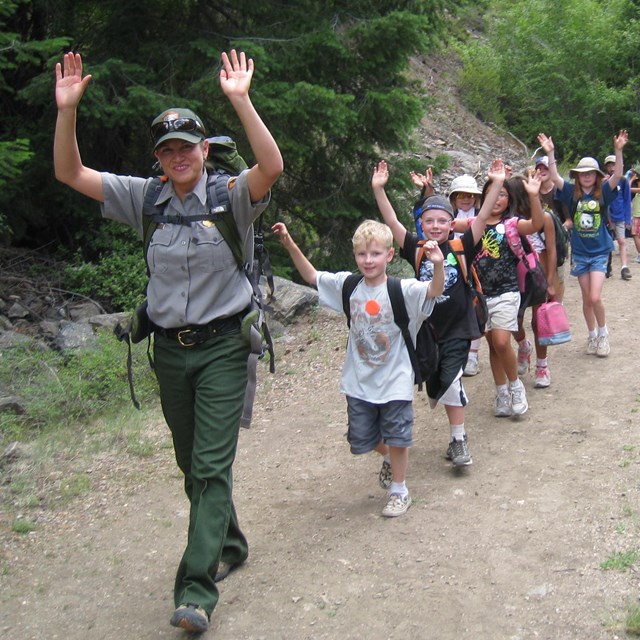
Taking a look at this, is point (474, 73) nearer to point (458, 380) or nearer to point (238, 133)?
point (238, 133)

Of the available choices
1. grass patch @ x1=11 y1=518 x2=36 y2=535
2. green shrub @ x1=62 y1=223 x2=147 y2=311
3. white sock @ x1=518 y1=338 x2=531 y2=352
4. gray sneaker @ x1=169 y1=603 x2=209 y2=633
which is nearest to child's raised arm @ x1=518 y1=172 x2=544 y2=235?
white sock @ x1=518 y1=338 x2=531 y2=352

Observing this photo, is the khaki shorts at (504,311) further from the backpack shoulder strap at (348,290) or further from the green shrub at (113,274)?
the green shrub at (113,274)

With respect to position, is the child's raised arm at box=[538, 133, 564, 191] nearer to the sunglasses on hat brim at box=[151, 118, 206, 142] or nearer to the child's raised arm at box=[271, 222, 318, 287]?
the child's raised arm at box=[271, 222, 318, 287]

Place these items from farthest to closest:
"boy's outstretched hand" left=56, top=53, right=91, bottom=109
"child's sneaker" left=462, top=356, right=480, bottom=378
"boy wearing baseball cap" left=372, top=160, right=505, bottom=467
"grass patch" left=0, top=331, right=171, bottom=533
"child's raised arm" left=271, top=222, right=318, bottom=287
Result: "child's sneaker" left=462, top=356, right=480, bottom=378 < "grass patch" left=0, top=331, right=171, bottom=533 < "boy wearing baseball cap" left=372, top=160, right=505, bottom=467 < "child's raised arm" left=271, top=222, right=318, bottom=287 < "boy's outstretched hand" left=56, top=53, right=91, bottom=109

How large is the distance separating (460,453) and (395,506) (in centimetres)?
Answer: 77

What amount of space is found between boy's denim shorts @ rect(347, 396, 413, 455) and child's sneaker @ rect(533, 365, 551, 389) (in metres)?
2.79

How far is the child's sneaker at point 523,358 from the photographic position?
318 inches

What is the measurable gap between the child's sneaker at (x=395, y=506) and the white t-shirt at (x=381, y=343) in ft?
2.09

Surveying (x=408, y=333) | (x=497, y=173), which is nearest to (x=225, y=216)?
(x=408, y=333)

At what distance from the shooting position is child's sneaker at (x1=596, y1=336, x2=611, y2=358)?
844 centimetres

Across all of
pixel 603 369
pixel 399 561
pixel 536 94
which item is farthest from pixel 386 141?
pixel 536 94

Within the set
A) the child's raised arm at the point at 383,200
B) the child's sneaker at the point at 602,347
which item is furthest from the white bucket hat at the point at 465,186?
the child's sneaker at the point at 602,347

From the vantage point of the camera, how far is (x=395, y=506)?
530cm

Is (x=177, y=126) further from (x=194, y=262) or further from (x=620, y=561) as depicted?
(x=620, y=561)
